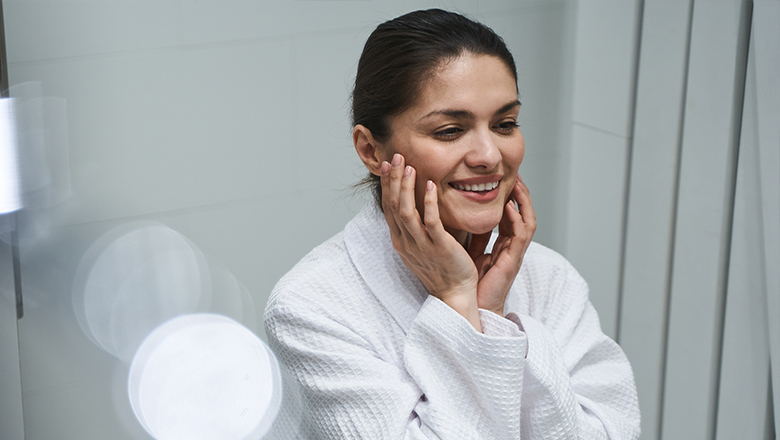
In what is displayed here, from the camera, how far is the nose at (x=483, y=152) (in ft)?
3.55

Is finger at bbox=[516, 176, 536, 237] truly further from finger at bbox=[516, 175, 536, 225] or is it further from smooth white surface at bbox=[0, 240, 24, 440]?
smooth white surface at bbox=[0, 240, 24, 440]

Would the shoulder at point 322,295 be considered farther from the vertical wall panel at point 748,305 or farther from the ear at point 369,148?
the vertical wall panel at point 748,305

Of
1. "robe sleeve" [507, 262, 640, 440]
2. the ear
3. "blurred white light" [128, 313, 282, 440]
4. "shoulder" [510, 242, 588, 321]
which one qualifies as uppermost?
the ear

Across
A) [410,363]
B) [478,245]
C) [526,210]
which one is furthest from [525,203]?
[410,363]

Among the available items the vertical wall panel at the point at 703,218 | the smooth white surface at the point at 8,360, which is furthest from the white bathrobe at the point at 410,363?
the vertical wall panel at the point at 703,218

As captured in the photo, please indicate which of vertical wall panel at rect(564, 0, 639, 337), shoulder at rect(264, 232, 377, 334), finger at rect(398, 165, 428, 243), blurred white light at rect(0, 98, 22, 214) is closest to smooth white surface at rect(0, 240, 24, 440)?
blurred white light at rect(0, 98, 22, 214)

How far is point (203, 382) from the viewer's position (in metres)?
1.45

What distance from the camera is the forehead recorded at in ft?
3.53

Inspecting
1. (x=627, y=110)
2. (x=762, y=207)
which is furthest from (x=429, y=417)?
(x=627, y=110)

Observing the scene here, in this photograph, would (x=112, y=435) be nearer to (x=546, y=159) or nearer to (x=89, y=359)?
(x=89, y=359)

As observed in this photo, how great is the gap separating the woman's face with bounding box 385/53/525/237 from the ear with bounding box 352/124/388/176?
0.11 feet

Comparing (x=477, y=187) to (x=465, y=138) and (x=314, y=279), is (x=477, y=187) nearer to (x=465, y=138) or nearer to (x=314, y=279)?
(x=465, y=138)

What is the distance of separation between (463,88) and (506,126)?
0.38ft

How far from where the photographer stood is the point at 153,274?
140cm
